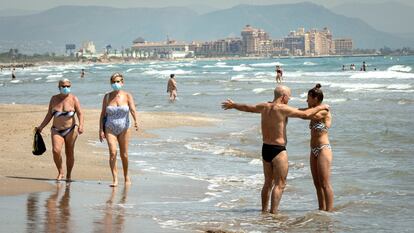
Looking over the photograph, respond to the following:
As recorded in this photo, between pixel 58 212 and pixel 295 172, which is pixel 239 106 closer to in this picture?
pixel 58 212

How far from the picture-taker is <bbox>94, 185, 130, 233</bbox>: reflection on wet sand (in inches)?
279

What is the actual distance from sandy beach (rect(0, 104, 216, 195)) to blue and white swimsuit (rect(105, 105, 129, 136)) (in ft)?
3.32

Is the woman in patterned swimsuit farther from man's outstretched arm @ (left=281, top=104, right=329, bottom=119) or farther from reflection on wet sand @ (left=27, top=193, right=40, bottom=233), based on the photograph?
reflection on wet sand @ (left=27, top=193, right=40, bottom=233)

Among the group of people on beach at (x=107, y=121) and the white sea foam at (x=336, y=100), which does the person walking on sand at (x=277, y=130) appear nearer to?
the group of people on beach at (x=107, y=121)

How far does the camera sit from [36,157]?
40.8 ft

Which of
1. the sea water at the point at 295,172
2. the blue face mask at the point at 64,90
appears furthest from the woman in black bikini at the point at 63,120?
the sea water at the point at 295,172

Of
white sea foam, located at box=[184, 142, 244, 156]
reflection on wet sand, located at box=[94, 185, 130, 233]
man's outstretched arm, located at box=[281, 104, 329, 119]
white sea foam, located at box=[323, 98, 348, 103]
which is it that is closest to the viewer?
reflection on wet sand, located at box=[94, 185, 130, 233]

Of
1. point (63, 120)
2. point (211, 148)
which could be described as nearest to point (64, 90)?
point (63, 120)

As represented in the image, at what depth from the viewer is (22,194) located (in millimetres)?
8891

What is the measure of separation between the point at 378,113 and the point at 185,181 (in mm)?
14259

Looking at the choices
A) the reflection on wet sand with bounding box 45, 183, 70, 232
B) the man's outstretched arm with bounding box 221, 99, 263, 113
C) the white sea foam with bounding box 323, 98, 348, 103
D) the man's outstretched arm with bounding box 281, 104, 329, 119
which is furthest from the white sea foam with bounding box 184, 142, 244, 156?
the white sea foam with bounding box 323, 98, 348, 103

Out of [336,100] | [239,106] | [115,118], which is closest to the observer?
[239,106]

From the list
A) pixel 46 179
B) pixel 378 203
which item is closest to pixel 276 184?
pixel 378 203

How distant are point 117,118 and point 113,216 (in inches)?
87.5
